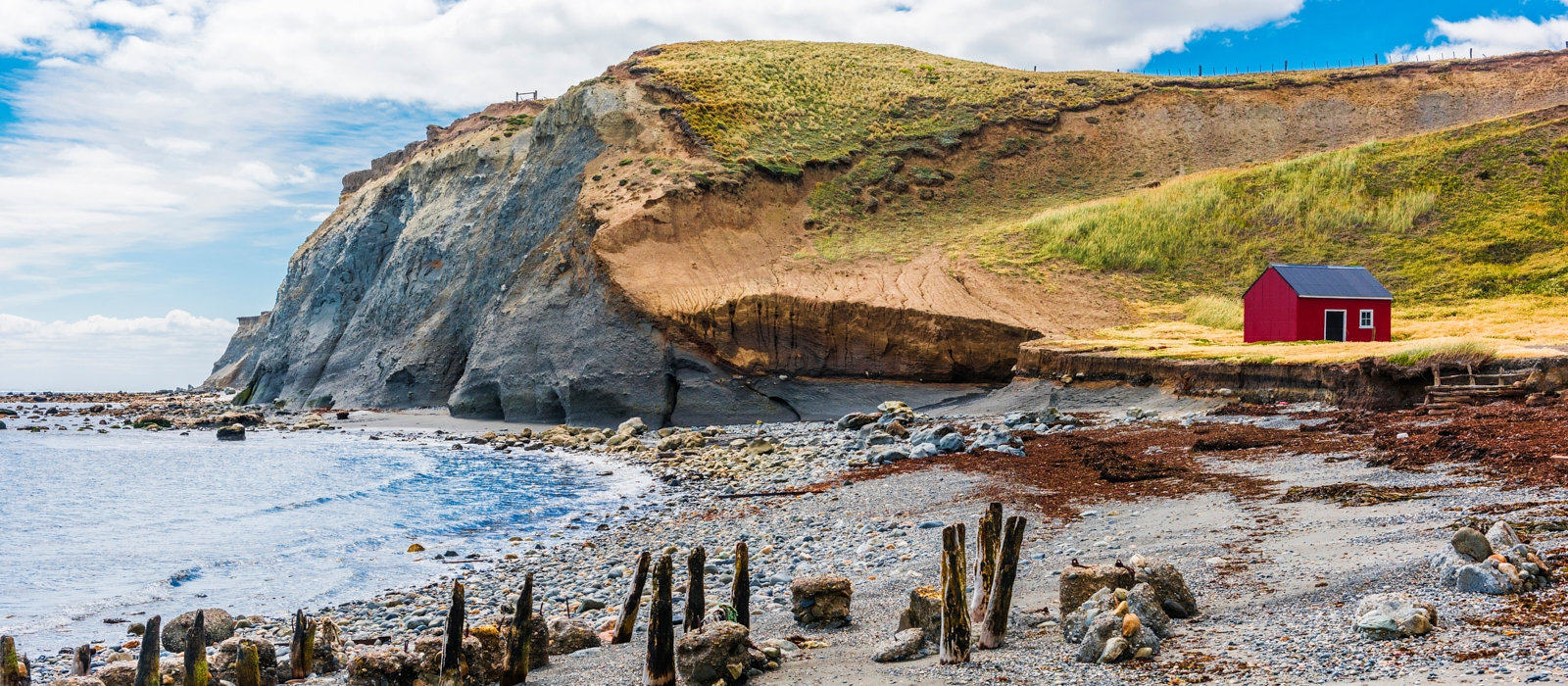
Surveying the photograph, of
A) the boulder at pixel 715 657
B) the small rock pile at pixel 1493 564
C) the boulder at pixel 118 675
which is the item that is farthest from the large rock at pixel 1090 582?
the boulder at pixel 118 675

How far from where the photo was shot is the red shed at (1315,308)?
3192 centimetres

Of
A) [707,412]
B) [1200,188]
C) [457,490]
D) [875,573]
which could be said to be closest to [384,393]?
[707,412]

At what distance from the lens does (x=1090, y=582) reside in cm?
753

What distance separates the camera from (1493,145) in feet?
158

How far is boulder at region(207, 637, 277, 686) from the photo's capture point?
9.05 m

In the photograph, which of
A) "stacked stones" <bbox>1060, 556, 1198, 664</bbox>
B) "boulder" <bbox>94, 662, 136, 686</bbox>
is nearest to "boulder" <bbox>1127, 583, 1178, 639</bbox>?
"stacked stones" <bbox>1060, 556, 1198, 664</bbox>

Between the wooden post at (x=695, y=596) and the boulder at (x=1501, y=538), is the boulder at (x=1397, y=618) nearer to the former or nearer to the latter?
the boulder at (x=1501, y=538)

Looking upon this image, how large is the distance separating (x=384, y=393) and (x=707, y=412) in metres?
23.4

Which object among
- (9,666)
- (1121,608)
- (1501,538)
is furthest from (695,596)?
(1501,538)

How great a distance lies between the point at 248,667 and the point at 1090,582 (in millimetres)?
6957

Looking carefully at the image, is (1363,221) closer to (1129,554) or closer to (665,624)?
(1129,554)

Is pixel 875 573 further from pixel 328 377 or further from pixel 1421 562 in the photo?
pixel 328 377

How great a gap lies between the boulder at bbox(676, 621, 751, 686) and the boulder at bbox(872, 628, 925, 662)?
Answer: 3.27 feet

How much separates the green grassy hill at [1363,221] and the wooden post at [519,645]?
36.0 meters
